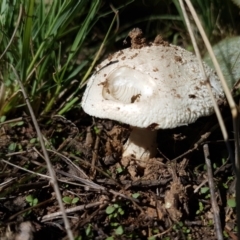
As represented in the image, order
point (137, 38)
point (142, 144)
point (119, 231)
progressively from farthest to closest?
point (142, 144) < point (137, 38) < point (119, 231)

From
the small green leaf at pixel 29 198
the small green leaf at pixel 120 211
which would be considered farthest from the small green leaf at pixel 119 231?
the small green leaf at pixel 29 198

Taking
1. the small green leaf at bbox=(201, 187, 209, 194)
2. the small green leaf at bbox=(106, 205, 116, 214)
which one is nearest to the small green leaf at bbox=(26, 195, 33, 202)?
the small green leaf at bbox=(106, 205, 116, 214)

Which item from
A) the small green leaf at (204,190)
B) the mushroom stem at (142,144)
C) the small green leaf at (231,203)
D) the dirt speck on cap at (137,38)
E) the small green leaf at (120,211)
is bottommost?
the small green leaf at (231,203)

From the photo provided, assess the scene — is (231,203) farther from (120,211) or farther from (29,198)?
(29,198)

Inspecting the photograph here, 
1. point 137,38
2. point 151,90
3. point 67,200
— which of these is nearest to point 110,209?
point 67,200

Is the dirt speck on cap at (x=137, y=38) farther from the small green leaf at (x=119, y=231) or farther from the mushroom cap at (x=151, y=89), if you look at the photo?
the small green leaf at (x=119, y=231)

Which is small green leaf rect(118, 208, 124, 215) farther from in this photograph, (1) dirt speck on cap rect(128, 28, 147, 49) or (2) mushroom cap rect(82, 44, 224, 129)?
(1) dirt speck on cap rect(128, 28, 147, 49)

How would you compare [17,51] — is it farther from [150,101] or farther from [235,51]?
[235,51]

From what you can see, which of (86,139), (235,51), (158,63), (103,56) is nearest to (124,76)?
(158,63)
